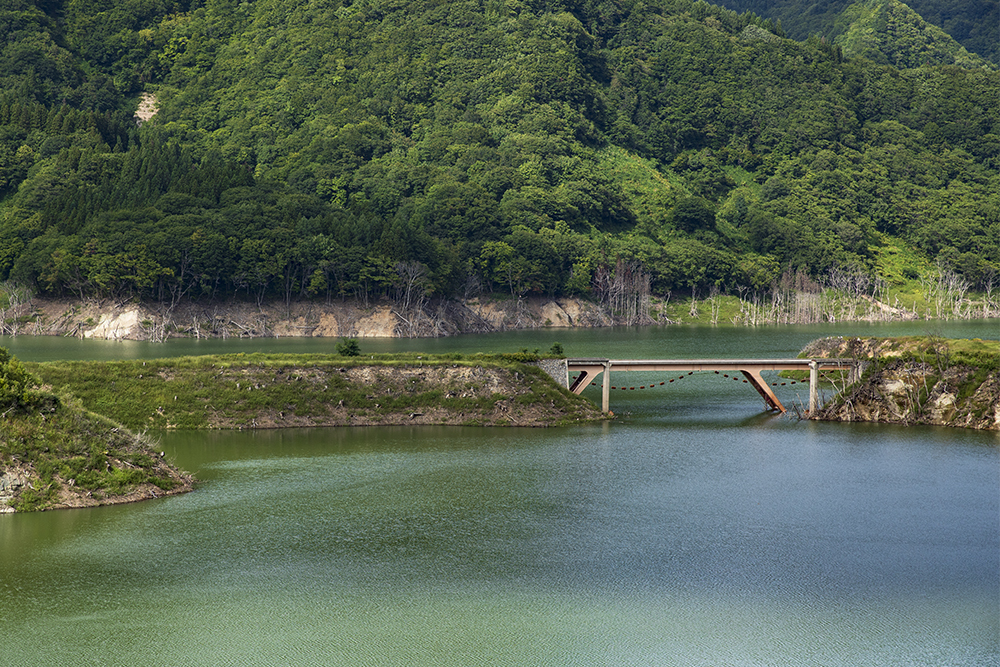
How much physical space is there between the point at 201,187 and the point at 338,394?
380 feet

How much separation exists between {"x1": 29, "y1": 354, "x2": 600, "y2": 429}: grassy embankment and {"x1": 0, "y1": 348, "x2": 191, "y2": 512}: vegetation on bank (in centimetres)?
1647

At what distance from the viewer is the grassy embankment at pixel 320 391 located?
65062mm

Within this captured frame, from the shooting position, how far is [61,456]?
4506cm

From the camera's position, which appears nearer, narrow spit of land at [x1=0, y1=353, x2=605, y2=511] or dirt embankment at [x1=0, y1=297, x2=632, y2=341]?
narrow spit of land at [x1=0, y1=353, x2=605, y2=511]

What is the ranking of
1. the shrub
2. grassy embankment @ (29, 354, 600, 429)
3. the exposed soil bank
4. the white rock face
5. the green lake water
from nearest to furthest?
the green lake water → the exposed soil bank → grassy embankment @ (29, 354, 600, 429) → the shrub → the white rock face

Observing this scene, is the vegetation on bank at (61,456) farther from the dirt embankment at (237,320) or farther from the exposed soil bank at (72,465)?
the dirt embankment at (237,320)

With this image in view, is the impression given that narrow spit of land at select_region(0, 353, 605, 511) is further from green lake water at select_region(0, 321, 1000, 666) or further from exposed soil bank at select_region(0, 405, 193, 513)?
exposed soil bank at select_region(0, 405, 193, 513)

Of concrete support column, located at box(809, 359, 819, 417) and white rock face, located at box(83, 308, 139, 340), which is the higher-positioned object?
white rock face, located at box(83, 308, 139, 340)

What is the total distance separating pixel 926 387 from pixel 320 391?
38498mm

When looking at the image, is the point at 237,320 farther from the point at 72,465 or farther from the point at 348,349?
the point at 72,465

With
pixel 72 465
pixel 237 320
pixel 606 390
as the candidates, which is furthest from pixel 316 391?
pixel 237 320

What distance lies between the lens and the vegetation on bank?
43750 mm

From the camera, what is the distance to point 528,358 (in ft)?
227

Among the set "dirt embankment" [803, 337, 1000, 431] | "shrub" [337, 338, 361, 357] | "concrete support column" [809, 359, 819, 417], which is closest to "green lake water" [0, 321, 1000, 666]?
"dirt embankment" [803, 337, 1000, 431]
